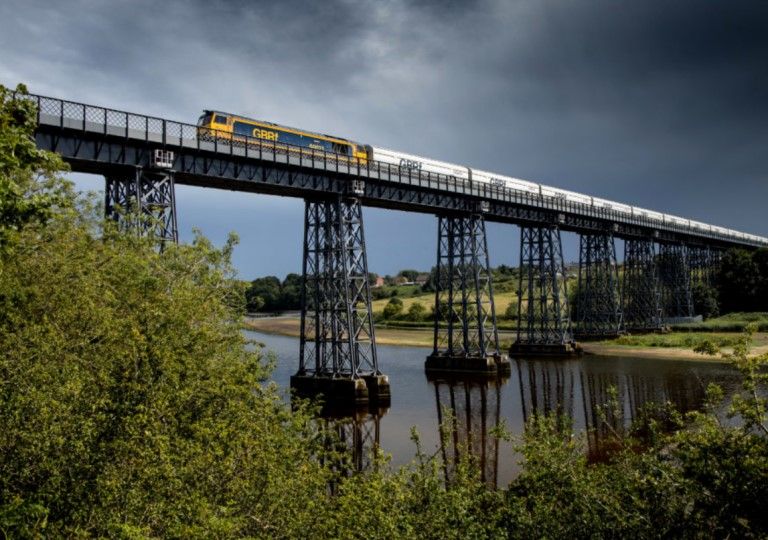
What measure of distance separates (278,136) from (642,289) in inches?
2717

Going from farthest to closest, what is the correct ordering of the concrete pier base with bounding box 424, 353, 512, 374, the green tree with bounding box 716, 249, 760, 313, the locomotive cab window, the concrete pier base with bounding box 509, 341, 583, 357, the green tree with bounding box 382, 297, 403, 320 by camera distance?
the green tree with bounding box 382, 297, 403, 320 < the green tree with bounding box 716, 249, 760, 313 < the concrete pier base with bounding box 509, 341, 583, 357 < the concrete pier base with bounding box 424, 353, 512, 374 < the locomotive cab window

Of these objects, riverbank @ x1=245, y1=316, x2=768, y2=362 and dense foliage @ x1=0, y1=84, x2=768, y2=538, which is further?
riverbank @ x1=245, y1=316, x2=768, y2=362

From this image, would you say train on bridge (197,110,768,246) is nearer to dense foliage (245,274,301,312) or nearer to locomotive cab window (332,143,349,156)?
locomotive cab window (332,143,349,156)

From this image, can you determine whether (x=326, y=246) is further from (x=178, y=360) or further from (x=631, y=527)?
(x=631, y=527)

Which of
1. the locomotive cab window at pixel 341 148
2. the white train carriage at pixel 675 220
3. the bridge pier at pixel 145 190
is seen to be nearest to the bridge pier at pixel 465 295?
the locomotive cab window at pixel 341 148

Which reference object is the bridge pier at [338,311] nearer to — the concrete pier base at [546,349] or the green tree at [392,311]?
the concrete pier base at [546,349]

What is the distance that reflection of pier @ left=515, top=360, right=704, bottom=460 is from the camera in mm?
32194

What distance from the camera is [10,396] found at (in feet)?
35.0

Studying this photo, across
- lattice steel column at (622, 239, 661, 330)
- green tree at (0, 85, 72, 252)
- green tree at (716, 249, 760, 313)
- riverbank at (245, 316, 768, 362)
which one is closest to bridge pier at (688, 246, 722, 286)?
green tree at (716, 249, 760, 313)

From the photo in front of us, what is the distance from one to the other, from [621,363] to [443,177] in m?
25.1

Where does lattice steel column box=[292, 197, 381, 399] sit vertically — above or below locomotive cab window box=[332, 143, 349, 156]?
below

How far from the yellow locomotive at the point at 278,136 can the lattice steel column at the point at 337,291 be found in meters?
3.89

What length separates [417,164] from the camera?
49.9 meters

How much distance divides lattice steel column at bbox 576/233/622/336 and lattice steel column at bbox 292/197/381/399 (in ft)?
148
